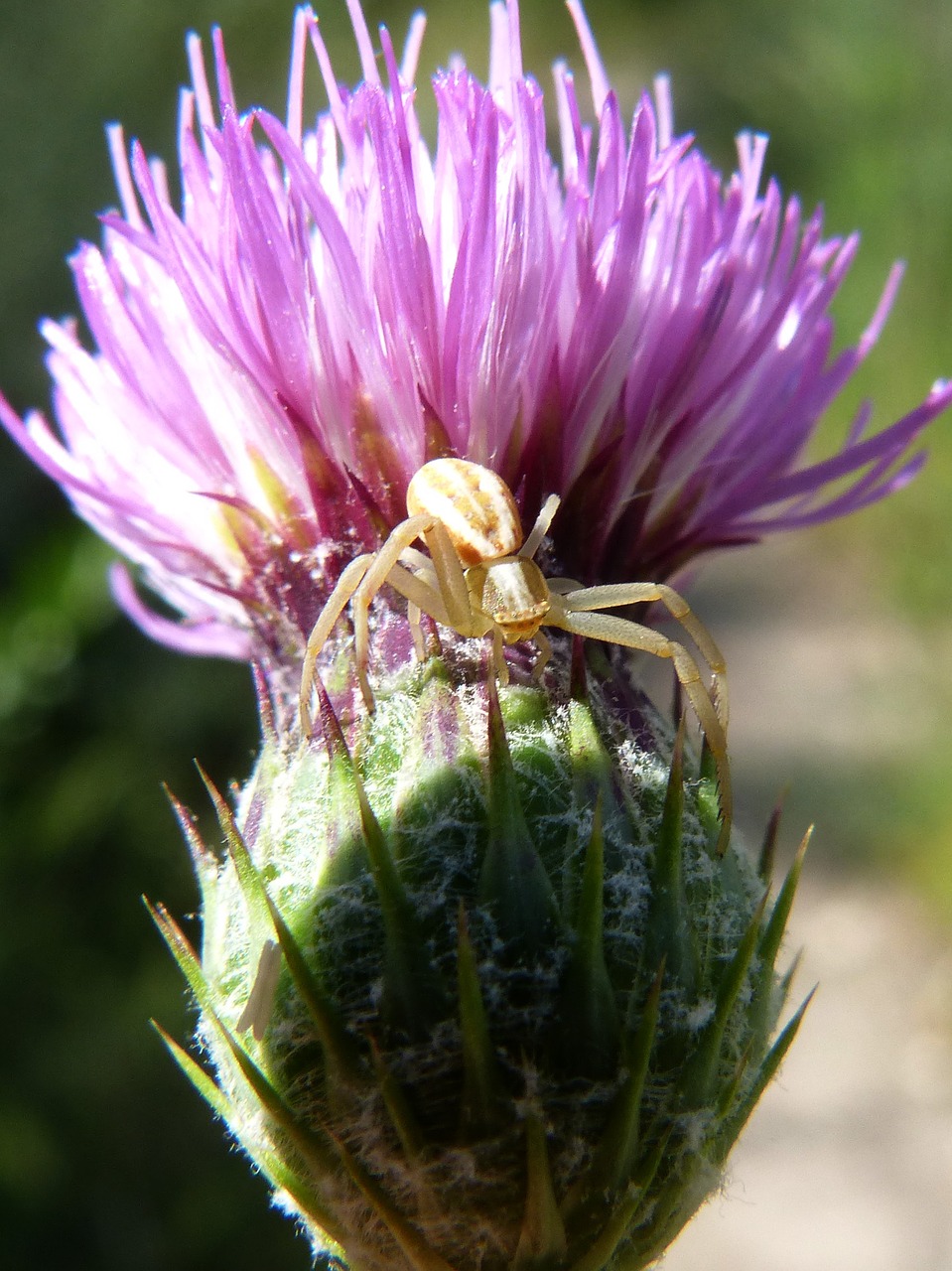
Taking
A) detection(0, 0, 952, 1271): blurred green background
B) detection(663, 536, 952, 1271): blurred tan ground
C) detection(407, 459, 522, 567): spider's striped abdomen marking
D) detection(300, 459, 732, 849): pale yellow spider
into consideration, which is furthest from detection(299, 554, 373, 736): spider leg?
detection(663, 536, 952, 1271): blurred tan ground

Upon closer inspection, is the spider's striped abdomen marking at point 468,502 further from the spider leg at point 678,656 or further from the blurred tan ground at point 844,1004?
the blurred tan ground at point 844,1004

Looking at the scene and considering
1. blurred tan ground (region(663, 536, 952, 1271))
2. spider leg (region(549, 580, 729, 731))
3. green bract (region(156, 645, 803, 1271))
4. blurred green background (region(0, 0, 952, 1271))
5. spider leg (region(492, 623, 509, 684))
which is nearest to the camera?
green bract (region(156, 645, 803, 1271))

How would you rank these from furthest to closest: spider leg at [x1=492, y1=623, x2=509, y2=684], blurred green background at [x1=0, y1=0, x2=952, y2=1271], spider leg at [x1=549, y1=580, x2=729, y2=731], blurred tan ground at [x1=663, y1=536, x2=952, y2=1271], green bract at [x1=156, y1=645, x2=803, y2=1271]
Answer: blurred tan ground at [x1=663, y1=536, x2=952, y2=1271]
blurred green background at [x1=0, y1=0, x2=952, y2=1271]
spider leg at [x1=549, y1=580, x2=729, y2=731]
spider leg at [x1=492, y1=623, x2=509, y2=684]
green bract at [x1=156, y1=645, x2=803, y2=1271]

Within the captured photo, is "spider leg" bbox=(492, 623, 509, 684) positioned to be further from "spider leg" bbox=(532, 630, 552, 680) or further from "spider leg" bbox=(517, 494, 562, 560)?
"spider leg" bbox=(517, 494, 562, 560)

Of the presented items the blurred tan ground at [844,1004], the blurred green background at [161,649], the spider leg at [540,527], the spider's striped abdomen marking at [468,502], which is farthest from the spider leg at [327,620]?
the blurred tan ground at [844,1004]

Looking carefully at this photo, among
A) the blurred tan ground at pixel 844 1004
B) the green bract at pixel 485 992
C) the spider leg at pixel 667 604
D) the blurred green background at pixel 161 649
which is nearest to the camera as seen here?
the green bract at pixel 485 992

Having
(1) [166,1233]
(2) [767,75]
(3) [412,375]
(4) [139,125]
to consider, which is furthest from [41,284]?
(2) [767,75]

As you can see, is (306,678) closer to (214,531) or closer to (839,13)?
(214,531)

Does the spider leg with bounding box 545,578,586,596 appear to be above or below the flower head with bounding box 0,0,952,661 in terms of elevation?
below
